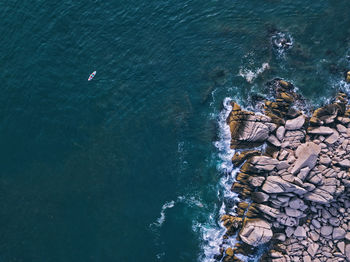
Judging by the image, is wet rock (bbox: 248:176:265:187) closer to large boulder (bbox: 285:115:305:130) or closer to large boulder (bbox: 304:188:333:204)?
large boulder (bbox: 304:188:333:204)

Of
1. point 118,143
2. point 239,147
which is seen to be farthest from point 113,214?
point 239,147

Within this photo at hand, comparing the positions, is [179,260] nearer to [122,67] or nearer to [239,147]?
[239,147]

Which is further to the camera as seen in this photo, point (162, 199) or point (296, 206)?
point (162, 199)

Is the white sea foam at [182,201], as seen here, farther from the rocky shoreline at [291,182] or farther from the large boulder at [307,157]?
the large boulder at [307,157]

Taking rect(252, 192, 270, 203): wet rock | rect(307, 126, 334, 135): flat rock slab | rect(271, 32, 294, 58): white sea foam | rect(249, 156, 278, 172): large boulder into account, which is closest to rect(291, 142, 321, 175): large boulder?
rect(307, 126, 334, 135): flat rock slab

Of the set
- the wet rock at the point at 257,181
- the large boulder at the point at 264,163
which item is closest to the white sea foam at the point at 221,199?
the wet rock at the point at 257,181

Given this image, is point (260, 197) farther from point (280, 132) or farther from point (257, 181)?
point (280, 132)
